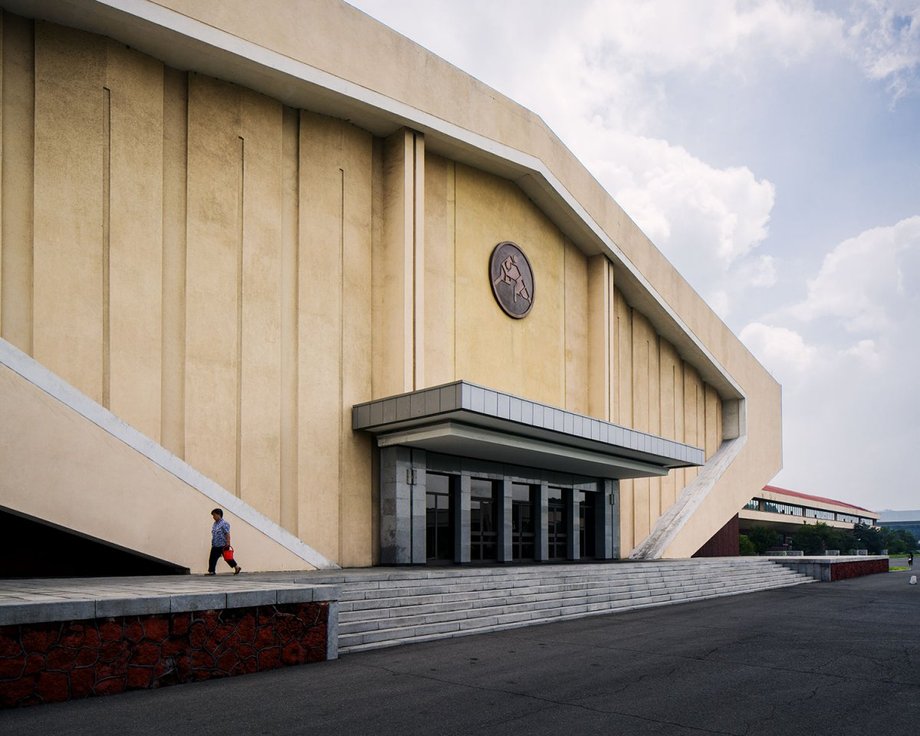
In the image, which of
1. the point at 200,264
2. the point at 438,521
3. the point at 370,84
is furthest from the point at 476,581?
the point at 370,84

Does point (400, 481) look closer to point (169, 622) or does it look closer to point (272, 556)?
point (272, 556)

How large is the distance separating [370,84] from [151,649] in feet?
43.5

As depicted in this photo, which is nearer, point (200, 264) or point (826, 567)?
point (200, 264)

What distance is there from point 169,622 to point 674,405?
25576 mm

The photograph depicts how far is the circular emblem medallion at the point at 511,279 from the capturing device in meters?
21.7

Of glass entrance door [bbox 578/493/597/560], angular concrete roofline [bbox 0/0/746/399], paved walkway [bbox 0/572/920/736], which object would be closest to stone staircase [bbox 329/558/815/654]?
paved walkway [bbox 0/572/920/736]

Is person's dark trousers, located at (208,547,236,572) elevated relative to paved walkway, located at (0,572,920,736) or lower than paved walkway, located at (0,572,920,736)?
elevated

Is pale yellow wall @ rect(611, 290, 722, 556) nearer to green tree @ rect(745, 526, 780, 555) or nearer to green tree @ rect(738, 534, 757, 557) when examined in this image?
green tree @ rect(738, 534, 757, 557)

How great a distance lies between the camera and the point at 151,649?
7773 mm

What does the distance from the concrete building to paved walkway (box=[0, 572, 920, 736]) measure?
4916 mm

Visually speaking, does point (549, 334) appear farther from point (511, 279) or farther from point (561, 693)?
point (561, 693)

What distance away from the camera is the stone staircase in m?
11.1

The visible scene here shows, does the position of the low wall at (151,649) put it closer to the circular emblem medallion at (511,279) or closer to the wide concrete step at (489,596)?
the wide concrete step at (489,596)

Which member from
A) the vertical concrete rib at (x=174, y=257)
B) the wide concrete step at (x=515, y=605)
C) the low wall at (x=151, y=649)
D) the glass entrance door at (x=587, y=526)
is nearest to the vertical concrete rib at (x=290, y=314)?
the vertical concrete rib at (x=174, y=257)
